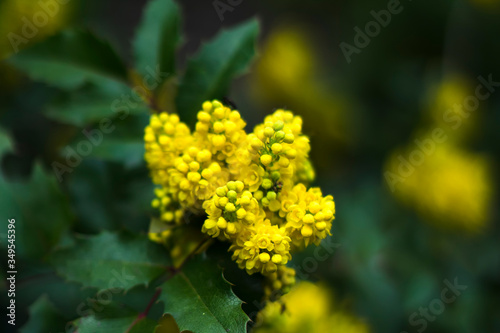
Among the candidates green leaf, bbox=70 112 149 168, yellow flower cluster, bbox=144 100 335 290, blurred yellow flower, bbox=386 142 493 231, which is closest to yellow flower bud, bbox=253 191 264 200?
yellow flower cluster, bbox=144 100 335 290

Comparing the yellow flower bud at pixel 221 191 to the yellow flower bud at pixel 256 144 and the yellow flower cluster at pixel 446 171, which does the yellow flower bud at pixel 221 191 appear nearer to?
the yellow flower bud at pixel 256 144

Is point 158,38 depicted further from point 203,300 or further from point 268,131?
point 203,300

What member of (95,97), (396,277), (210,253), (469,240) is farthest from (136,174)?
(469,240)

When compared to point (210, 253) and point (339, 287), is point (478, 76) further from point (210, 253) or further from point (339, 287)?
point (210, 253)

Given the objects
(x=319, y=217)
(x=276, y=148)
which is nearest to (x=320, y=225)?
(x=319, y=217)

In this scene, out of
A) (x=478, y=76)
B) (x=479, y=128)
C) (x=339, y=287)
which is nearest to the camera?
(x=339, y=287)

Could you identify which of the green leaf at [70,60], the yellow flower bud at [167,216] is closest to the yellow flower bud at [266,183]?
the yellow flower bud at [167,216]

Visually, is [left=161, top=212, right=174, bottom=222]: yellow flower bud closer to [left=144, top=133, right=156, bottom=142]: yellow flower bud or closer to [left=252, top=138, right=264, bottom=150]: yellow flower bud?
[left=144, top=133, right=156, bottom=142]: yellow flower bud
